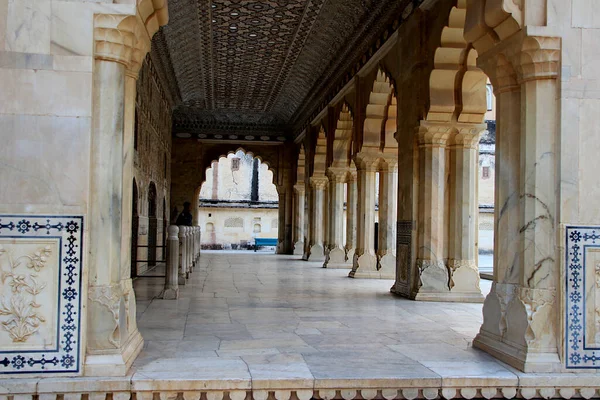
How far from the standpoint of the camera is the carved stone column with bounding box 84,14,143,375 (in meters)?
3.63

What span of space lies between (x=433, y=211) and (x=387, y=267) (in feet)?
10.6

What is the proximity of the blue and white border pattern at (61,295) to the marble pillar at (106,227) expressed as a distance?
8 centimetres

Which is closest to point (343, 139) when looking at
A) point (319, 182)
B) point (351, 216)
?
point (351, 216)

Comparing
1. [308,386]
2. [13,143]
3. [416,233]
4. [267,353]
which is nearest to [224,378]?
[308,386]

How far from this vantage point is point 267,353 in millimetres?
4238

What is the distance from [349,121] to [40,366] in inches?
411

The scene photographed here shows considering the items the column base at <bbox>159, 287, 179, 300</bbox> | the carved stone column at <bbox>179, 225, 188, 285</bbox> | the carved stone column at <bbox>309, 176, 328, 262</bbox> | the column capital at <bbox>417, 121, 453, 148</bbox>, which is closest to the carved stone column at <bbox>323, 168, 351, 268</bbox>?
the carved stone column at <bbox>309, 176, 328, 262</bbox>

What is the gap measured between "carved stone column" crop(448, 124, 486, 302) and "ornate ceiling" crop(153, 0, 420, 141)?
1893 millimetres

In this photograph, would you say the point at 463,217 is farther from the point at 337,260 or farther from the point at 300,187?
the point at 300,187

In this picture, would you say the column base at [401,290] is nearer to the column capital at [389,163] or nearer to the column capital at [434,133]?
the column capital at [434,133]

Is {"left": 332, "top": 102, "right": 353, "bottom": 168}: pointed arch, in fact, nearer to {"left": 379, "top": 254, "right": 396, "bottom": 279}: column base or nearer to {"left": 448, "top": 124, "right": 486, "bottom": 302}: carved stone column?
{"left": 379, "top": 254, "right": 396, "bottom": 279}: column base

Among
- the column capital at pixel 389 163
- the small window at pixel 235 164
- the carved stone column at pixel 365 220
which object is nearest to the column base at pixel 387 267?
the carved stone column at pixel 365 220

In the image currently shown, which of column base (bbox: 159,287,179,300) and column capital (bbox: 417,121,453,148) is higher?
column capital (bbox: 417,121,453,148)

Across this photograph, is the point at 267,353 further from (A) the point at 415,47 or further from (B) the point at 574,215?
(A) the point at 415,47
